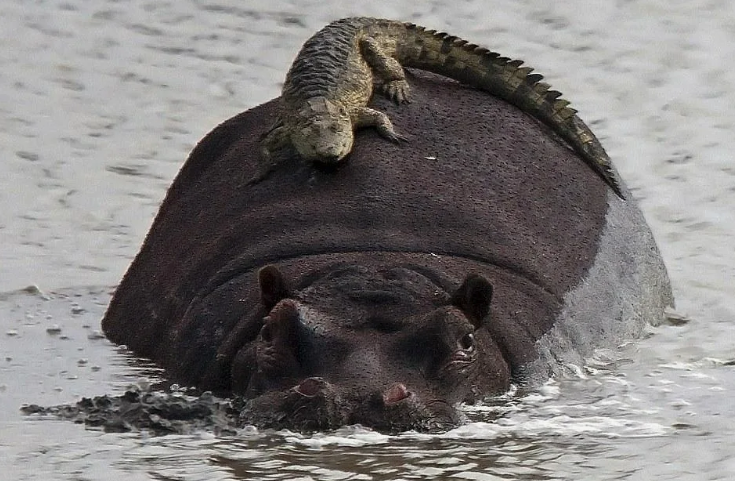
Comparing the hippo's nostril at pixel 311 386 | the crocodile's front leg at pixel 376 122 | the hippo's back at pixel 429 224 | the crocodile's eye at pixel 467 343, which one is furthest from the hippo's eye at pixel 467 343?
the crocodile's front leg at pixel 376 122

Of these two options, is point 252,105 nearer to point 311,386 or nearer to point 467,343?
point 467,343

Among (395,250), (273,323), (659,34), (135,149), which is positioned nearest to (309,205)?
(395,250)

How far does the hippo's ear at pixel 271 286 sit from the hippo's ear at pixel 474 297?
2.05 ft

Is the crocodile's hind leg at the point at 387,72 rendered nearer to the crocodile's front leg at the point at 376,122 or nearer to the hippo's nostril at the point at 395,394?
the crocodile's front leg at the point at 376,122

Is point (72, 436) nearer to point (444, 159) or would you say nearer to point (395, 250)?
point (395, 250)

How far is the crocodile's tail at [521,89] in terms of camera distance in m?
9.74

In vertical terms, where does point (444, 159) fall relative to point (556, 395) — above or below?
above

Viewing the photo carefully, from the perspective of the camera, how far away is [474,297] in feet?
25.1

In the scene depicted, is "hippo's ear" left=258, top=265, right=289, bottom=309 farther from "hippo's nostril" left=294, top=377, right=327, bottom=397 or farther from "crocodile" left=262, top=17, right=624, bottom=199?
"crocodile" left=262, top=17, right=624, bottom=199

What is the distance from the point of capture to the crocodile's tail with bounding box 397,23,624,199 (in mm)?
9742

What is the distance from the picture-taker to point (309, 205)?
854 centimetres

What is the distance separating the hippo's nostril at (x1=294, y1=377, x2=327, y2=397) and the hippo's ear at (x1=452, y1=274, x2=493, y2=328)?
0.73m

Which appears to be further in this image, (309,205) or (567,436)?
(309,205)

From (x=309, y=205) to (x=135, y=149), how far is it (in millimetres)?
6146
